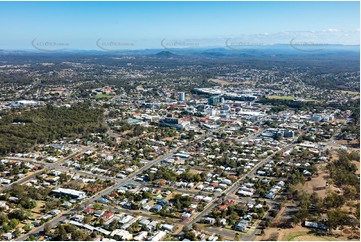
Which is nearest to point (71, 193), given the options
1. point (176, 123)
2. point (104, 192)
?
point (104, 192)

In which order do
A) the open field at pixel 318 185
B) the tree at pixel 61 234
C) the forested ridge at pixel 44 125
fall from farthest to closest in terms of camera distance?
the forested ridge at pixel 44 125, the open field at pixel 318 185, the tree at pixel 61 234

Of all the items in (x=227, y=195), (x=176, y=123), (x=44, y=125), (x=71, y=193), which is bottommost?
(x=227, y=195)

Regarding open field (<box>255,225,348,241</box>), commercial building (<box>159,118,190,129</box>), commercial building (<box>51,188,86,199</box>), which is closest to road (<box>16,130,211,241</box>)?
commercial building (<box>51,188,86,199</box>)

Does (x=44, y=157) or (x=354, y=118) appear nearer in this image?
(x=44, y=157)

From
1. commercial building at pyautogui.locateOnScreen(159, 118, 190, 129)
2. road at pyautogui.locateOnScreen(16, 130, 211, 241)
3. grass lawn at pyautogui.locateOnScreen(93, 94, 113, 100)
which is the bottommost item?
road at pyautogui.locateOnScreen(16, 130, 211, 241)

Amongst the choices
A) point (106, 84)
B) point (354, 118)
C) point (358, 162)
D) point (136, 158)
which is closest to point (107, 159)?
point (136, 158)

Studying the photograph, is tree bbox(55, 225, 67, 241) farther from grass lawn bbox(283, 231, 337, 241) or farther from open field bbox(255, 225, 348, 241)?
grass lawn bbox(283, 231, 337, 241)

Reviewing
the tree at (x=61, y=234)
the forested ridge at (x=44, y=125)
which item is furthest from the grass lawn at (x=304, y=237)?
the forested ridge at (x=44, y=125)

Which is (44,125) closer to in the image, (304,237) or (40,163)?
(40,163)

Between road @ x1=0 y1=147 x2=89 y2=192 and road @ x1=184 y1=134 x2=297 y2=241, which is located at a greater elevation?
road @ x1=0 y1=147 x2=89 y2=192

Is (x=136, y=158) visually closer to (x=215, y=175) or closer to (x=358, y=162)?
(x=215, y=175)

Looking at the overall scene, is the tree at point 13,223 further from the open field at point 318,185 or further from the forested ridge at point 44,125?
the open field at point 318,185
